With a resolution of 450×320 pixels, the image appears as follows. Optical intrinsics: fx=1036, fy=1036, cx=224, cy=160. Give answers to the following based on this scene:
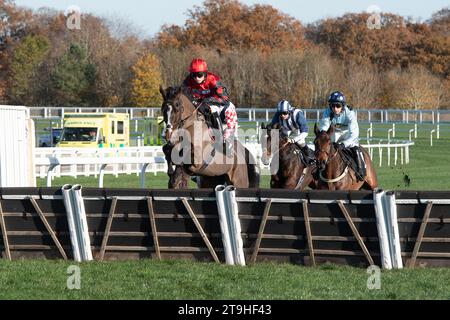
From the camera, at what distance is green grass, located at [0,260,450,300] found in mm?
8633

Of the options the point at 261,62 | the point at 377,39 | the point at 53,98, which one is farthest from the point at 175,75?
the point at 377,39

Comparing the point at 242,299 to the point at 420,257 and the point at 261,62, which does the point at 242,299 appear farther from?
the point at 261,62

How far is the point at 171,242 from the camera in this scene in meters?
10.9

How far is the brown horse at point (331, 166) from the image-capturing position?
12.9 metres

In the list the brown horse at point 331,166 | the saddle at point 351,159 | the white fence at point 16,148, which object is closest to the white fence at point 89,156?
the white fence at point 16,148

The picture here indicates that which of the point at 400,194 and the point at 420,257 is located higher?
the point at 400,194

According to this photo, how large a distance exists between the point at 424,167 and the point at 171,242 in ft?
63.6

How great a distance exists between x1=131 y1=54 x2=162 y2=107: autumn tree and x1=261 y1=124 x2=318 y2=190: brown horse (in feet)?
141

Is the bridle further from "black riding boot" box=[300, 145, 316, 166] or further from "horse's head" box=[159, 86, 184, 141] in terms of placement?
"horse's head" box=[159, 86, 184, 141]

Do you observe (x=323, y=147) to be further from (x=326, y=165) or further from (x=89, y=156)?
(x=89, y=156)

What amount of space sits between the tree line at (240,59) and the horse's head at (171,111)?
127 ft

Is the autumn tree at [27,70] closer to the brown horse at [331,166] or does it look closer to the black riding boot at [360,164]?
the black riding boot at [360,164]

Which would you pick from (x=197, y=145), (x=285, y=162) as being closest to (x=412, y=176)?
(x=285, y=162)

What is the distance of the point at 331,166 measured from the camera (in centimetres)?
1307
